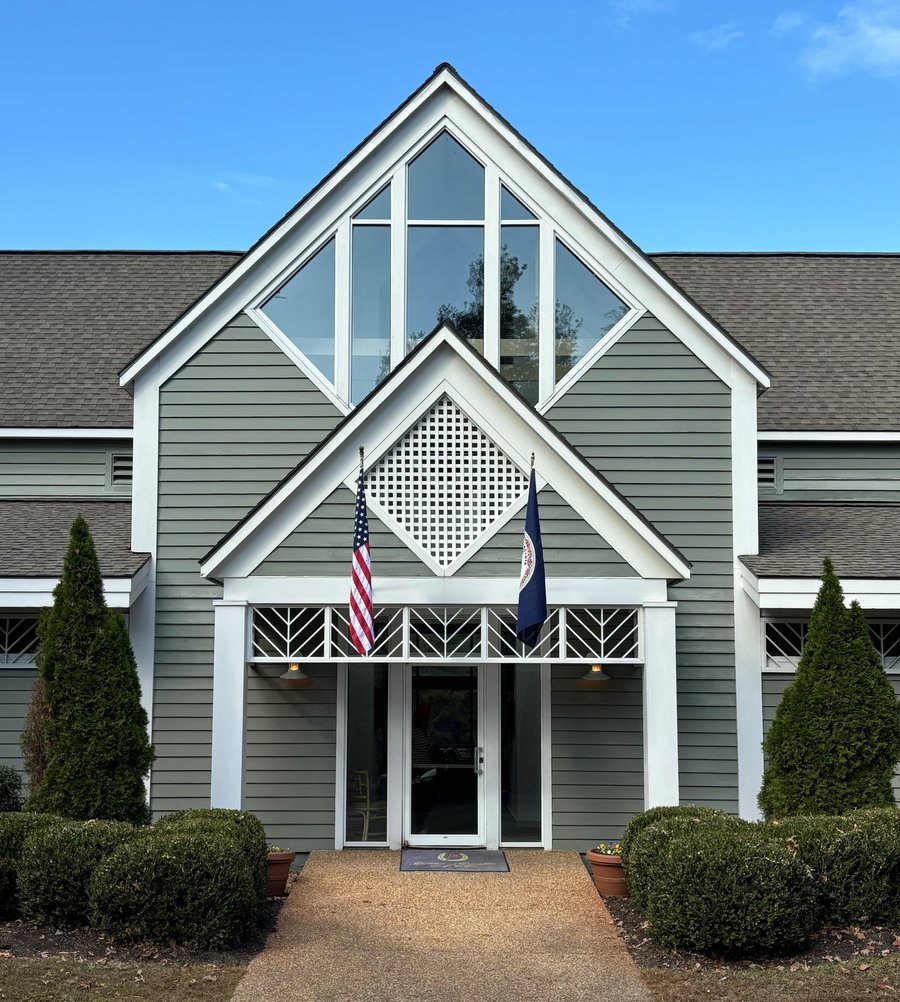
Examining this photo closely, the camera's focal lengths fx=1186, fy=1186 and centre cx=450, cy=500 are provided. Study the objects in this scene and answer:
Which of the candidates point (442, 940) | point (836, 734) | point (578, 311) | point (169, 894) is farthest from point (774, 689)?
point (169, 894)

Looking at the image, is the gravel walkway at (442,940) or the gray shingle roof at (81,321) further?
the gray shingle roof at (81,321)

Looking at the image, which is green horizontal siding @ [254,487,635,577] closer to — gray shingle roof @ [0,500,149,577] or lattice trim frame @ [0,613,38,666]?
gray shingle roof @ [0,500,149,577]

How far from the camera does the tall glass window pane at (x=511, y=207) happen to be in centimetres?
1309

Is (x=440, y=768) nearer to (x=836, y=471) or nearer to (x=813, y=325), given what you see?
(x=836, y=471)

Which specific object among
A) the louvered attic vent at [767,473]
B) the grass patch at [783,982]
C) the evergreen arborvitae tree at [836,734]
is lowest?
the grass patch at [783,982]

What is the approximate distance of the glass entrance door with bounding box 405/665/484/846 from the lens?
507 inches

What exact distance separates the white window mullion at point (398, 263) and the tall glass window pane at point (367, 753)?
11.4ft

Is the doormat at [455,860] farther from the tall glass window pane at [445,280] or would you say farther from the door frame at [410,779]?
the tall glass window pane at [445,280]

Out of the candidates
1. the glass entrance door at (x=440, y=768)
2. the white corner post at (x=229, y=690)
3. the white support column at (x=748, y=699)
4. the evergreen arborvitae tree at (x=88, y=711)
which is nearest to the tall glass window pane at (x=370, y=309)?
the white corner post at (x=229, y=690)

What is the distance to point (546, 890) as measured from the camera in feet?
36.1

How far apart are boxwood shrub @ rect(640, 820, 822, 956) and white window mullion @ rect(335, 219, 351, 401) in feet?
20.8

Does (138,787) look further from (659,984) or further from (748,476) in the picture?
(748,476)

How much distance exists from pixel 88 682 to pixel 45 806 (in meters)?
1.11

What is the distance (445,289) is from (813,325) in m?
5.72
